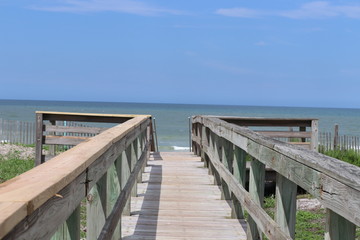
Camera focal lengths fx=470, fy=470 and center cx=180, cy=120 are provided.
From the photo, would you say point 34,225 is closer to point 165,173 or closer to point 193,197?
point 193,197

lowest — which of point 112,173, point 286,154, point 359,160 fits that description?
point 359,160

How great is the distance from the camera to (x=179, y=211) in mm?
5625

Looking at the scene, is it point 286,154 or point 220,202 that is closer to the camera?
point 286,154

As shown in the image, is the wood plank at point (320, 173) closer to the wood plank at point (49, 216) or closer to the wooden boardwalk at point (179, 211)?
the wood plank at point (49, 216)

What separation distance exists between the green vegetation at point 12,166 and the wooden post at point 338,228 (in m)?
9.19

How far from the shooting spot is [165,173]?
8656 millimetres

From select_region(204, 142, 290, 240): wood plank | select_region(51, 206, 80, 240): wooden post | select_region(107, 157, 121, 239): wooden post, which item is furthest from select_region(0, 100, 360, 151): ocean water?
select_region(51, 206, 80, 240): wooden post

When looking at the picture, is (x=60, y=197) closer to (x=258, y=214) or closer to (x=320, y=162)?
(x=320, y=162)

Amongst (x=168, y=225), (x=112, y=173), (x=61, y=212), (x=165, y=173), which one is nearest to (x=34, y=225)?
(x=61, y=212)

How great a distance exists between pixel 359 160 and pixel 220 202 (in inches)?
269

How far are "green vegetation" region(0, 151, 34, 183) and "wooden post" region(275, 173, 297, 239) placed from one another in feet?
27.4

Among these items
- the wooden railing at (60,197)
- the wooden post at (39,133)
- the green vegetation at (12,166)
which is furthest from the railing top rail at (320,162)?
the green vegetation at (12,166)

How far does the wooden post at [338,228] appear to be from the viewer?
75.5 inches

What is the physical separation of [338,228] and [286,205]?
0.91m
